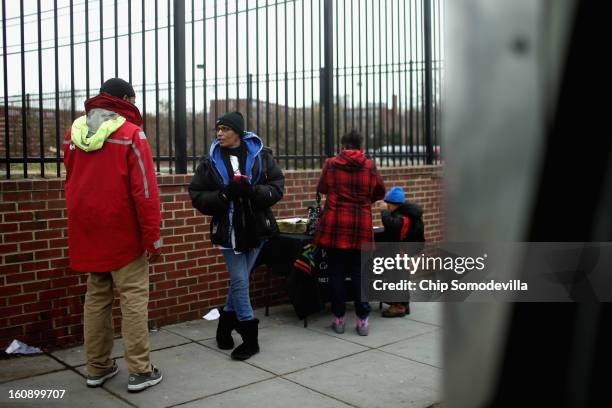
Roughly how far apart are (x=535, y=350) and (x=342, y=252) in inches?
184

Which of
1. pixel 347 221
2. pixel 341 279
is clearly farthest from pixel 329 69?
pixel 341 279

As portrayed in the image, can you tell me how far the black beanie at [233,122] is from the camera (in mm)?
4586

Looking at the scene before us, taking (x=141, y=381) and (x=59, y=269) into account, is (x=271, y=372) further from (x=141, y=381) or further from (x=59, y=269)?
(x=59, y=269)

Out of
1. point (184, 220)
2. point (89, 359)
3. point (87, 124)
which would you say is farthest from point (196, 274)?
point (87, 124)

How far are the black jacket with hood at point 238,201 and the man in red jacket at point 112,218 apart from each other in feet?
2.20

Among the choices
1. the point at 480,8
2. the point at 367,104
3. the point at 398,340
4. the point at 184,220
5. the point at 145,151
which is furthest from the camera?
the point at 367,104

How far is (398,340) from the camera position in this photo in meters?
5.33

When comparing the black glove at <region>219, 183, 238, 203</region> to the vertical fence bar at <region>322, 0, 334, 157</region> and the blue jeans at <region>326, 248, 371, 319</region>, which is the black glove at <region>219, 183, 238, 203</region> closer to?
the blue jeans at <region>326, 248, 371, 319</region>

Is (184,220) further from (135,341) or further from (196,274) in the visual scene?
(135,341)

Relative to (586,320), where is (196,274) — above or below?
below

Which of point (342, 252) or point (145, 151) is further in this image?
point (342, 252)

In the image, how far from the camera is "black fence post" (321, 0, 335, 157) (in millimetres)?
7367

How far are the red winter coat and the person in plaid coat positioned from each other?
194 centimetres

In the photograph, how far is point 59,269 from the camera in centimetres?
487
